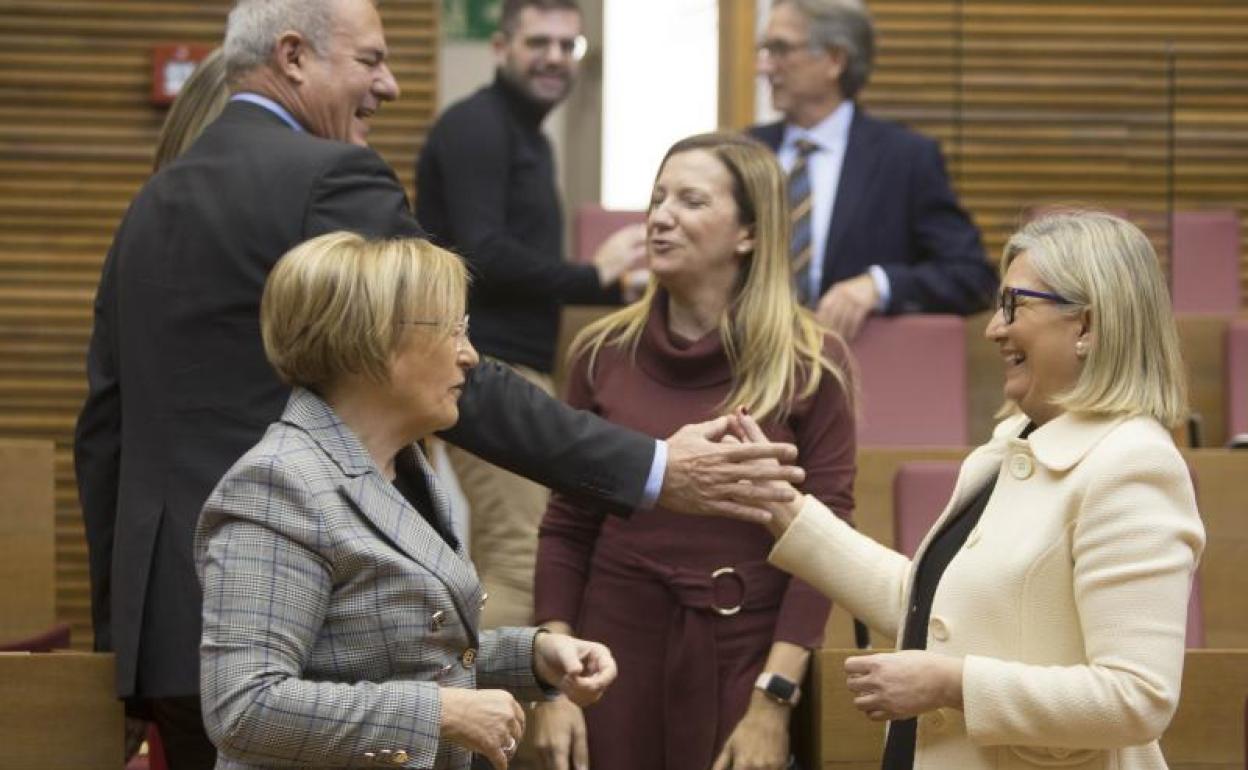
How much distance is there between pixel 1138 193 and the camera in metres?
6.91

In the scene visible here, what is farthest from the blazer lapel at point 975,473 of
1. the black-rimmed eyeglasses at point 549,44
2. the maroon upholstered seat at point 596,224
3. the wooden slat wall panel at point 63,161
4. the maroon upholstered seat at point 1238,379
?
the wooden slat wall panel at point 63,161

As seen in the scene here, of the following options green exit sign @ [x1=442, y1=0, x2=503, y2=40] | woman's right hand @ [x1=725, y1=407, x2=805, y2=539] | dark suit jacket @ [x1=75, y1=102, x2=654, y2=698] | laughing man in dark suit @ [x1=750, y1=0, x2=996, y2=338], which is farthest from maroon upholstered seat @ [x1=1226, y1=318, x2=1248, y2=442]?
green exit sign @ [x1=442, y1=0, x2=503, y2=40]

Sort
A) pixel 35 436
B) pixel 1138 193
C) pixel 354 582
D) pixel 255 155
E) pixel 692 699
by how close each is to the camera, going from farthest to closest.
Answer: pixel 1138 193 → pixel 35 436 → pixel 692 699 → pixel 255 155 → pixel 354 582

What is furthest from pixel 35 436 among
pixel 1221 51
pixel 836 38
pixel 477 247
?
pixel 1221 51

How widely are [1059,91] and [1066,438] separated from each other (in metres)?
4.69

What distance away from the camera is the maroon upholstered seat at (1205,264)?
6070mm

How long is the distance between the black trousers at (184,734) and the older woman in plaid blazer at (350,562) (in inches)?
18.3

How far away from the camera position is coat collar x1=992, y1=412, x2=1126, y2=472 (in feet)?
7.75

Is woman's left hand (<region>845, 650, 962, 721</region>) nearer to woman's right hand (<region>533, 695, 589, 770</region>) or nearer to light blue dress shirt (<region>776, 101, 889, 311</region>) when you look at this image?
woman's right hand (<region>533, 695, 589, 770</region>)

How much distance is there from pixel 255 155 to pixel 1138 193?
15.7ft

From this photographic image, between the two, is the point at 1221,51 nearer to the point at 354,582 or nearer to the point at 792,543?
the point at 792,543

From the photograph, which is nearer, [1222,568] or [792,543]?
[792,543]

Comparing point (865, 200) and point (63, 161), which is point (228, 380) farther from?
point (63, 161)

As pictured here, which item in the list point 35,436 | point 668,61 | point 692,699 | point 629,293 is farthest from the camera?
point 668,61
